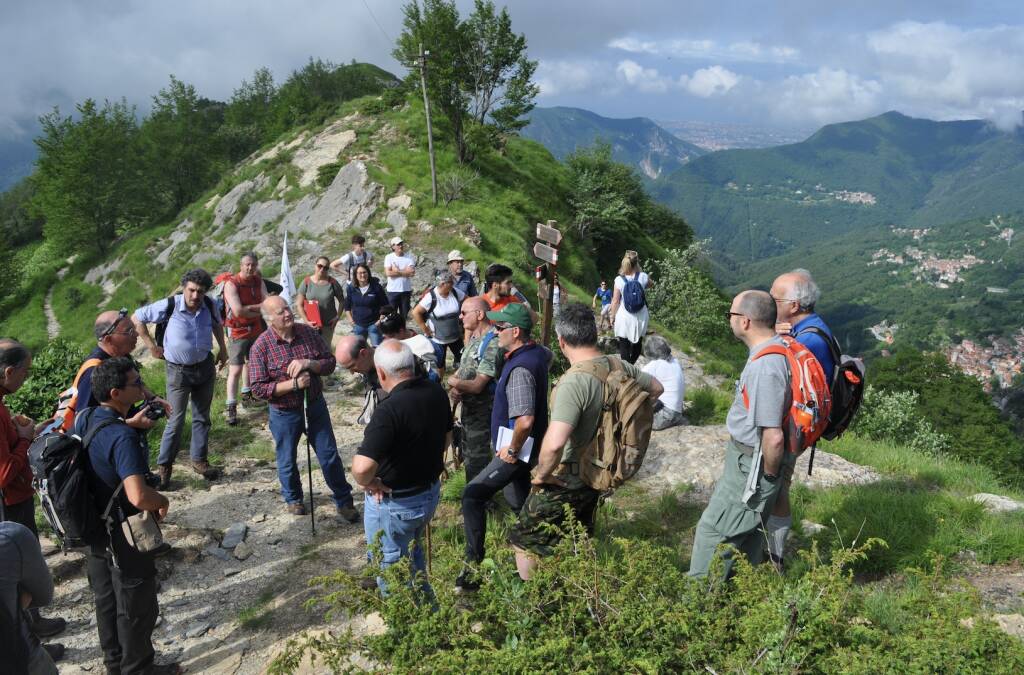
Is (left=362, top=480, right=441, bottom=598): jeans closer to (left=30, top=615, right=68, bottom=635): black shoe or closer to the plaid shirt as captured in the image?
the plaid shirt

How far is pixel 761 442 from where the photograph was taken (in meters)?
3.38

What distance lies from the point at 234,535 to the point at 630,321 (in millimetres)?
6255

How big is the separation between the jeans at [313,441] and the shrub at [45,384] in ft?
14.2

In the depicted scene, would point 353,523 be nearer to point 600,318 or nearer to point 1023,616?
point 1023,616

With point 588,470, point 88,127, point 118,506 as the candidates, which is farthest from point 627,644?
point 88,127

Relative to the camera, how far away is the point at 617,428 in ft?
11.8

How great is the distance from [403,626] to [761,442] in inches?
86.1

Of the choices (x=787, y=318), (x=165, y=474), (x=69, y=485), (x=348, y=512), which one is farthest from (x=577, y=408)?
(x=165, y=474)

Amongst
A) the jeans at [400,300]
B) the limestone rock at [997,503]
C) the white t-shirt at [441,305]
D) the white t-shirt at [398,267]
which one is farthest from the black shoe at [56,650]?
A: the limestone rock at [997,503]

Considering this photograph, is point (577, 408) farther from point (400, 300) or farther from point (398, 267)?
point (400, 300)

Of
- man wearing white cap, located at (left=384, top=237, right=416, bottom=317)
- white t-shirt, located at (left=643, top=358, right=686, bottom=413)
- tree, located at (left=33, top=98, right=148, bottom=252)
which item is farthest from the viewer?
tree, located at (left=33, top=98, right=148, bottom=252)

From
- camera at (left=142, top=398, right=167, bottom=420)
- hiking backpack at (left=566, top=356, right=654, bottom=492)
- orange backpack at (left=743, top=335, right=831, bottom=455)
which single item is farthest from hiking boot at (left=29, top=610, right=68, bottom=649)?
orange backpack at (left=743, top=335, right=831, bottom=455)

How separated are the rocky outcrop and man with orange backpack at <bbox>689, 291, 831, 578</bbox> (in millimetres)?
2641

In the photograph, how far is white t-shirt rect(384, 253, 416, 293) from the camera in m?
10.7
